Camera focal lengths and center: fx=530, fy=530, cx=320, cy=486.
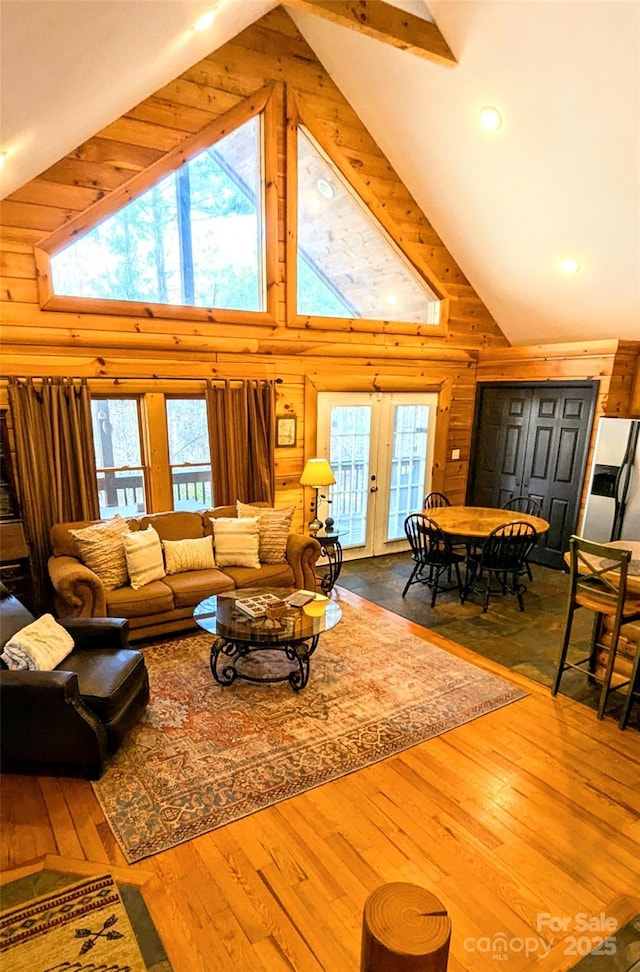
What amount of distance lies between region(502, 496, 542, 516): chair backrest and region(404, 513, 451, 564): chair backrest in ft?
4.11

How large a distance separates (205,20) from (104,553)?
375 centimetres

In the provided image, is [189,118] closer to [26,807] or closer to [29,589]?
[29,589]

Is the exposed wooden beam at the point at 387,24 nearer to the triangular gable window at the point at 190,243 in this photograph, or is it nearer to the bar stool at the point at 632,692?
the triangular gable window at the point at 190,243

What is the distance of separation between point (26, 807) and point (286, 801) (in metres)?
1.25

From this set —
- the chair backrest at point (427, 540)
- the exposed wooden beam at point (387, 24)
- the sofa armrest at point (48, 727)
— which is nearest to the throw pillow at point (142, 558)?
the sofa armrest at point (48, 727)

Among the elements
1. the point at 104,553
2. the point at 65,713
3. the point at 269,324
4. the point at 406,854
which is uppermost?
the point at 269,324

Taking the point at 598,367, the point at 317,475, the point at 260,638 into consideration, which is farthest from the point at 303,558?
the point at 598,367

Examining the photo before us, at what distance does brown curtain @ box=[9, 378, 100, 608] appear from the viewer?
4.16m

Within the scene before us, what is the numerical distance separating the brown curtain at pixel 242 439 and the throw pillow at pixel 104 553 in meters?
1.26

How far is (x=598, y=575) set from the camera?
321 centimetres

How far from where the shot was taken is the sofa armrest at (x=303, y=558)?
15.4 ft

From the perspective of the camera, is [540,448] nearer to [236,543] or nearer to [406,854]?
[236,543]

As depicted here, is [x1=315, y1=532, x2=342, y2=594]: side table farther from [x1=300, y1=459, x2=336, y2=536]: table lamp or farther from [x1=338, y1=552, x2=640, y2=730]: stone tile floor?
[x1=300, y1=459, x2=336, y2=536]: table lamp

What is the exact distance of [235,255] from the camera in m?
5.15
